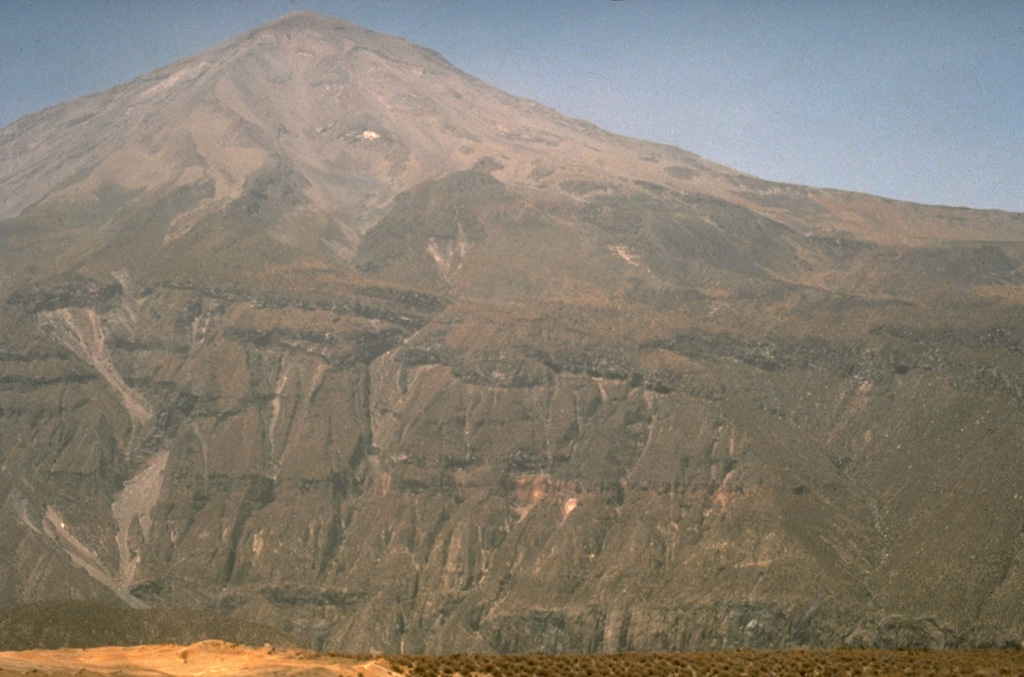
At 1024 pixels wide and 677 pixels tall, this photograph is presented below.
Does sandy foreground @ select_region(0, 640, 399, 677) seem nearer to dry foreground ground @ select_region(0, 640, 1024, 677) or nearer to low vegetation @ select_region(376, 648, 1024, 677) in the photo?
dry foreground ground @ select_region(0, 640, 1024, 677)

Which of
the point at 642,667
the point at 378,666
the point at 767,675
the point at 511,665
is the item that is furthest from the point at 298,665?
the point at 767,675

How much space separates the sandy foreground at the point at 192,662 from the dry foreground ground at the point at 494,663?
0.21 feet

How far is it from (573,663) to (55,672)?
3606 centimetres

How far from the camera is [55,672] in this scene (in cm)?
8856

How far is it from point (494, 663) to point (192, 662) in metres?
20.5

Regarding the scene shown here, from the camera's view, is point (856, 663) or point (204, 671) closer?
point (204, 671)

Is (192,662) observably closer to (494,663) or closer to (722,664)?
(494,663)

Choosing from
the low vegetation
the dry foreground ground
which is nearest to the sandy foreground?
the dry foreground ground

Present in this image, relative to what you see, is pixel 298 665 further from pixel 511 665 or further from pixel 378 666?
pixel 511 665

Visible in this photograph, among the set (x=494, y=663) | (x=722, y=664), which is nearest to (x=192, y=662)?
(x=494, y=663)

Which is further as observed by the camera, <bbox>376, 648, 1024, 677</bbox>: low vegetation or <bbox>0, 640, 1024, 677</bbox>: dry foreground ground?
<bbox>376, 648, 1024, 677</bbox>: low vegetation

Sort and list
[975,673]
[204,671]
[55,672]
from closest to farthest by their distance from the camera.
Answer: [55,672] < [204,671] < [975,673]

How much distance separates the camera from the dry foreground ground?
322 ft

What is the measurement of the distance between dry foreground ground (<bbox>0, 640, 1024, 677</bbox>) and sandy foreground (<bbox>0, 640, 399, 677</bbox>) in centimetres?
7
